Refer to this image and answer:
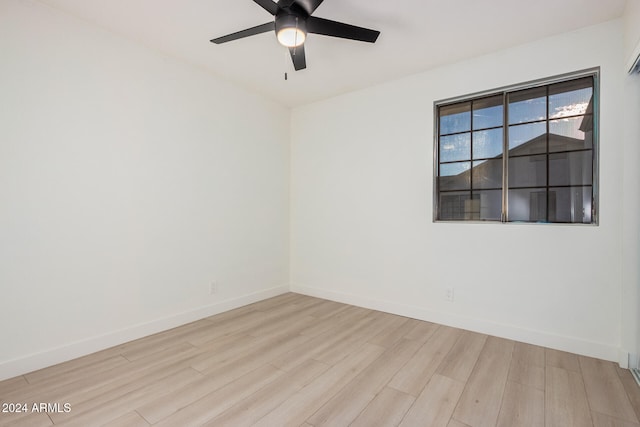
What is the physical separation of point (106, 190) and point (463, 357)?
10.5 ft

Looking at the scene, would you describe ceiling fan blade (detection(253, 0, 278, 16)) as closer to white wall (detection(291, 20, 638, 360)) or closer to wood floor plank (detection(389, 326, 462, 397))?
white wall (detection(291, 20, 638, 360))

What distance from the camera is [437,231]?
3.12m

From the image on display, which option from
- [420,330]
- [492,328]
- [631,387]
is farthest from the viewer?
[420,330]

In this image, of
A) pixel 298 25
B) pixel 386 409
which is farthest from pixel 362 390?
pixel 298 25

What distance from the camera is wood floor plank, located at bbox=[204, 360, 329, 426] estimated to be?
5.42 ft

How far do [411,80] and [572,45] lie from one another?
4.41ft

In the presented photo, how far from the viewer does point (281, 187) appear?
13.9ft

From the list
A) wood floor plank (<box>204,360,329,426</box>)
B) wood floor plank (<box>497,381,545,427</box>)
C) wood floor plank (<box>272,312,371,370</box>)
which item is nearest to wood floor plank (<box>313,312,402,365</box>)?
wood floor plank (<box>272,312,371,370</box>)

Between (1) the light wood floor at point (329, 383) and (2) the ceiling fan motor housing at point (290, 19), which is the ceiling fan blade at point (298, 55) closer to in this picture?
(2) the ceiling fan motor housing at point (290, 19)

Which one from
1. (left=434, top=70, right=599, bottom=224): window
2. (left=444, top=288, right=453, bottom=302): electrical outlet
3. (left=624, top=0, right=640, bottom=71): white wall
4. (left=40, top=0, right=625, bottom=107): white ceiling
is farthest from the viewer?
(left=444, top=288, right=453, bottom=302): electrical outlet

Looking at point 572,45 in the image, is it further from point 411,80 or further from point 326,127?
point 326,127

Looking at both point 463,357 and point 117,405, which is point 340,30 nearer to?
point 463,357

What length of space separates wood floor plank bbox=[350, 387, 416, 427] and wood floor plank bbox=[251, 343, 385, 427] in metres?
0.25

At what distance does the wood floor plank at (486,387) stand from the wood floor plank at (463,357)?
41 mm
